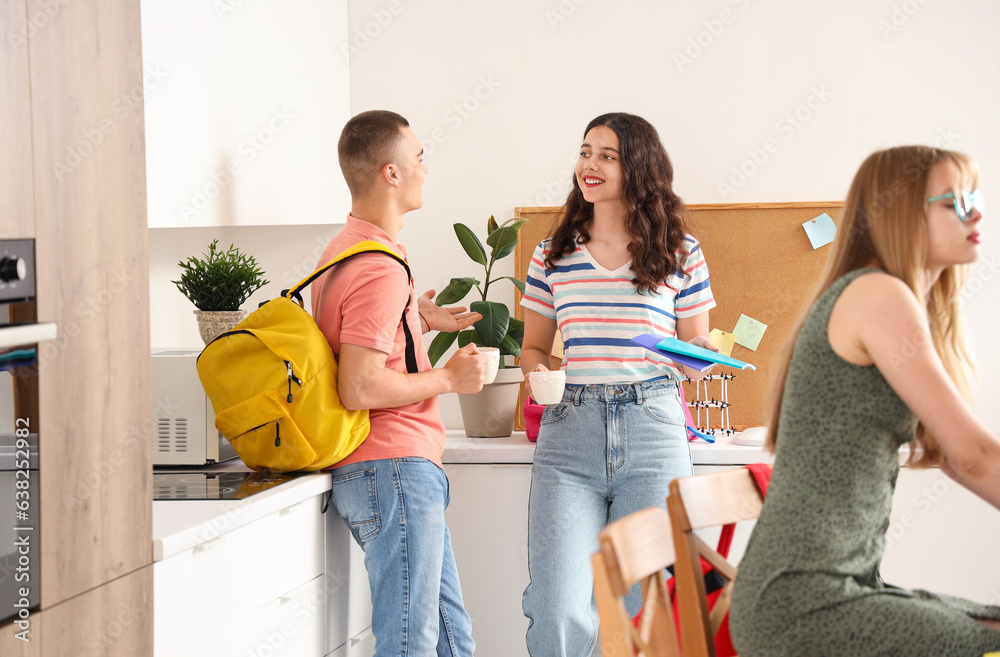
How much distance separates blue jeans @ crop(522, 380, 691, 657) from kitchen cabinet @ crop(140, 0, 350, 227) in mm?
993

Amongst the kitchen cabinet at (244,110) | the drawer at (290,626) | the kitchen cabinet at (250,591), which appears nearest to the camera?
the kitchen cabinet at (250,591)

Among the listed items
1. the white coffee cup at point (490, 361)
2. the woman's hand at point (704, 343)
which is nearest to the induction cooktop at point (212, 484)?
the white coffee cup at point (490, 361)

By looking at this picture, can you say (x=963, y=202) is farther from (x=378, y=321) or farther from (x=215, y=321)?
(x=215, y=321)

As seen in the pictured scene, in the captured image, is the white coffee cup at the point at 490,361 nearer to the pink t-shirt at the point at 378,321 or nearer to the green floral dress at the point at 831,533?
the pink t-shirt at the point at 378,321

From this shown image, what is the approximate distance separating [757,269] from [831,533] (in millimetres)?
1783

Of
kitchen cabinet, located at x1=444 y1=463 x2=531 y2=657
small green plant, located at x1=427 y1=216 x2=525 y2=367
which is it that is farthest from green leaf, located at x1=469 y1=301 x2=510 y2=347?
kitchen cabinet, located at x1=444 y1=463 x2=531 y2=657

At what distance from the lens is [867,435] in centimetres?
112

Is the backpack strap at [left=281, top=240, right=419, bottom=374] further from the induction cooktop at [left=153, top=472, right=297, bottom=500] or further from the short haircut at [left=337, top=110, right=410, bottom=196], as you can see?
the induction cooktop at [left=153, top=472, right=297, bottom=500]

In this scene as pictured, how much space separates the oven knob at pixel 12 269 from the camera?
3.34ft

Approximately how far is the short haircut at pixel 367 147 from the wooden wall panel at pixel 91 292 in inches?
25.0

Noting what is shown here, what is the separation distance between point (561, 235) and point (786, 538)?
119cm

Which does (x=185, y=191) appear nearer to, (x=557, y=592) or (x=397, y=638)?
(x=397, y=638)

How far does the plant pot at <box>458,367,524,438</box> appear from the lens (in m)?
2.58

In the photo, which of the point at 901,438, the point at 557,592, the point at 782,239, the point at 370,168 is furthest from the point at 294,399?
the point at 782,239
